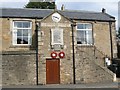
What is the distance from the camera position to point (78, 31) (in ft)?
102

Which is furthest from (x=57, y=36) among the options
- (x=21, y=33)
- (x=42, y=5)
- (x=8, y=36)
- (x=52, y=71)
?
(x=42, y=5)

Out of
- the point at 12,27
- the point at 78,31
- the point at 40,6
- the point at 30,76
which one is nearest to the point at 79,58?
the point at 30,76

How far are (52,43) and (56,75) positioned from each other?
9.17 feet

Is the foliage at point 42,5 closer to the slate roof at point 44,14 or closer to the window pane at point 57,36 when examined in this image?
the slate roof at point 44,14

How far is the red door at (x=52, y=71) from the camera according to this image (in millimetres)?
24766

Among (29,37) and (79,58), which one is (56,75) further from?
(29,37)

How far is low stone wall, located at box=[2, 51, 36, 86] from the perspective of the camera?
78.7 ft

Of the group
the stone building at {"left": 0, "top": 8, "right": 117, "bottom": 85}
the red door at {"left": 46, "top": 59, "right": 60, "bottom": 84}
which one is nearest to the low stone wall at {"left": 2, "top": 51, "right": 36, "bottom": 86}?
the stone building at {"left": 0, "top": 8, "right": 117, "bottom": 85}

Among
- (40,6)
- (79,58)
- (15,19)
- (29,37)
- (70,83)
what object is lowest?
(70,83)

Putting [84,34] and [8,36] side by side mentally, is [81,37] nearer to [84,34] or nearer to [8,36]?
[84,34]

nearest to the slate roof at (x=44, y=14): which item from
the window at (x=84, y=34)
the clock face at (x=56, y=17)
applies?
the window at (x=84, y=34)

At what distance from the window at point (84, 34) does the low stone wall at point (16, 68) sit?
8612 mm

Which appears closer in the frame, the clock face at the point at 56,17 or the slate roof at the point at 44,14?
the clock face at the point at 56,17

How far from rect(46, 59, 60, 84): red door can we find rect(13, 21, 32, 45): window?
5.72 metres
